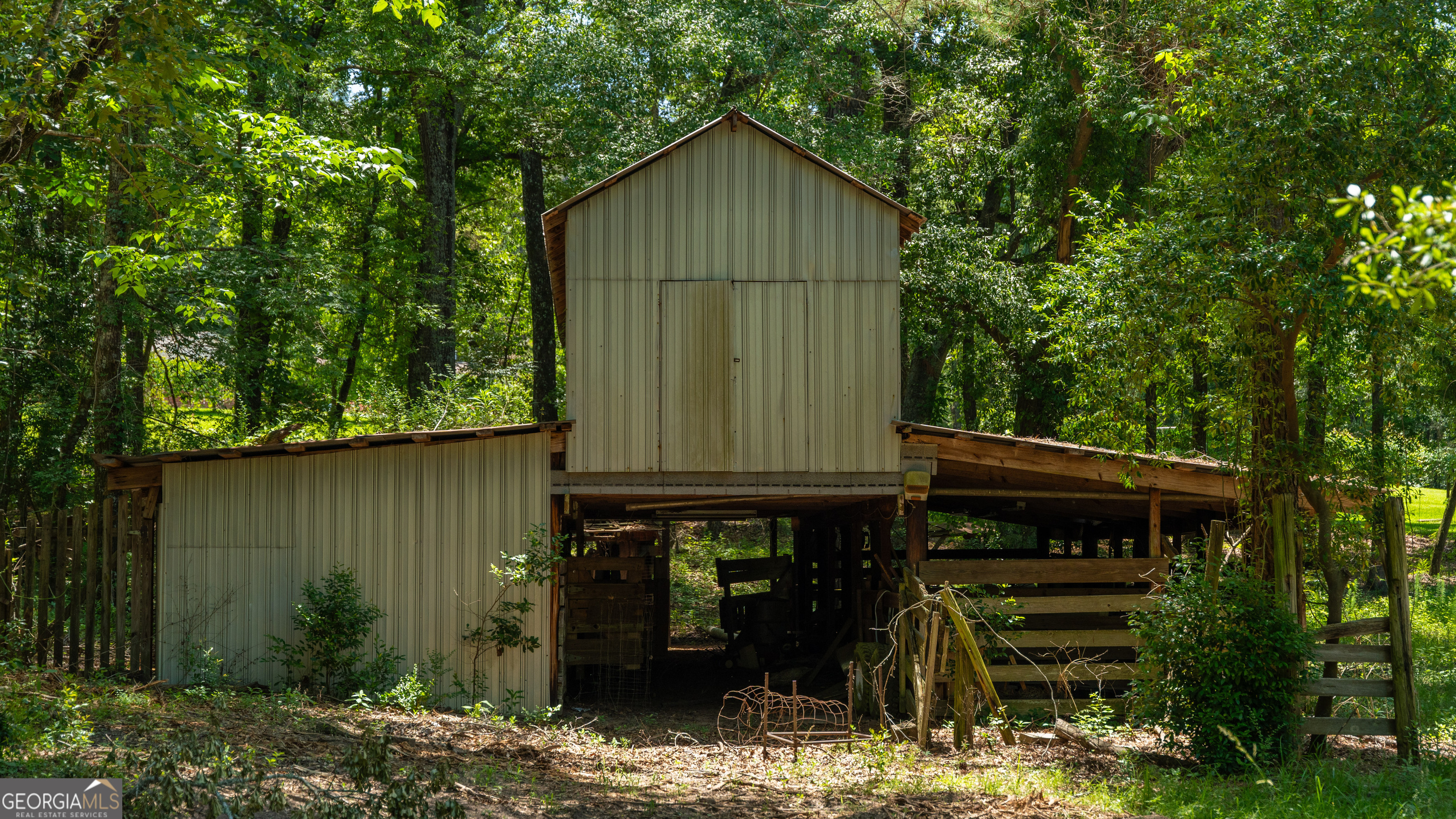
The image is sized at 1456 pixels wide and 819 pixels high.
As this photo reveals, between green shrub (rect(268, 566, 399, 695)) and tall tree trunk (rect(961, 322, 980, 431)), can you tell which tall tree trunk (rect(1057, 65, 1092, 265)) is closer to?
→ tall tree trunk (rect(961, 322, 980, 431))

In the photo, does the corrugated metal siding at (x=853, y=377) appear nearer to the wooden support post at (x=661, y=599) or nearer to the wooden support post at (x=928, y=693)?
the wooden support post at (x=928, y=693)

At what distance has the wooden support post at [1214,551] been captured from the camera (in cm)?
855

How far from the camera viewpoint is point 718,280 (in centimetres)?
1083

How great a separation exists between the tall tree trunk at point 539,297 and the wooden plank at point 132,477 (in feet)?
37.8

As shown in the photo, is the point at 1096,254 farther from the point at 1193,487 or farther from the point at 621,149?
the point at 621,149

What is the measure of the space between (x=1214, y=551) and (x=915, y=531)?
3.21 meters

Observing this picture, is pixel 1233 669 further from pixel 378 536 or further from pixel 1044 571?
pixel 378 536

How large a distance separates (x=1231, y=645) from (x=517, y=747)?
19.2ft

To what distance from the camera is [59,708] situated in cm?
703

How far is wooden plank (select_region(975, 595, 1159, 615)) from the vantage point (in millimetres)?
10523

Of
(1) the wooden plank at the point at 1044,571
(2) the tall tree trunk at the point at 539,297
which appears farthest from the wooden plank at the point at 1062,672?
(2) the tall tree trunk at the point at 539,297

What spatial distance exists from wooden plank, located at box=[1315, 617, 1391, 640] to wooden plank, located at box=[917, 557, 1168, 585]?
7.20 ft

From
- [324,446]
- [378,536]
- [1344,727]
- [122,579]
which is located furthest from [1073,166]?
[122,579]

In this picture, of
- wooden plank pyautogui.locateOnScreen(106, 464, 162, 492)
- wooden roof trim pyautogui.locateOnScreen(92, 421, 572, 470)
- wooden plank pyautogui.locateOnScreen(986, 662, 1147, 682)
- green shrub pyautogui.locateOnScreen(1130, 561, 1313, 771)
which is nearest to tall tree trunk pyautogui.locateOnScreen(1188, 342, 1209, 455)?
wooden plank pyautogui.locateOnScreen(986, 662, 1147, 682)
